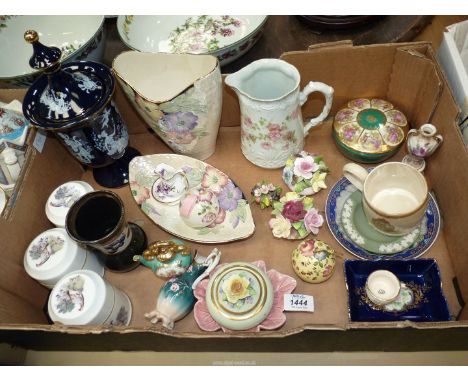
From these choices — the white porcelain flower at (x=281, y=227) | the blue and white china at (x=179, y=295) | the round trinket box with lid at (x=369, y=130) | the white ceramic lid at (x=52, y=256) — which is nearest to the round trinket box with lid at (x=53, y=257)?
the white ceramic lid at (x=52, y=256)

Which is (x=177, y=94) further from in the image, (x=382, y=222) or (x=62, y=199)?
(x=382, y=222)

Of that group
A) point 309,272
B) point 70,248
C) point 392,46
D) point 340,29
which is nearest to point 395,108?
point 392,46

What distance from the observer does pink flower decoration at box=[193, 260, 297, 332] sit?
2.81 feet

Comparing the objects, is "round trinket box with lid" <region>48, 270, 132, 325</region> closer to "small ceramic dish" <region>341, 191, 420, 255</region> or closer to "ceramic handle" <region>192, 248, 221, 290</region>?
"ceramic handle" <region>192, 248, 221, 290</region>

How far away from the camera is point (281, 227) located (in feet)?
3.20

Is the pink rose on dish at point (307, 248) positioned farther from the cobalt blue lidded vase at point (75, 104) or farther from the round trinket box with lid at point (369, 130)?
the cobalt blue lidded vase at point (75, 104)

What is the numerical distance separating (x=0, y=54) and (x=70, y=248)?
71 cm

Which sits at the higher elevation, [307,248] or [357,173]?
[357,173]

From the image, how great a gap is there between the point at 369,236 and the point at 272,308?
26cm

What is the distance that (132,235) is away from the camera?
0.97 m

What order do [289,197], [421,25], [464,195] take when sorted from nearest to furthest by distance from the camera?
[464,195] → [289,197] → [421,25]

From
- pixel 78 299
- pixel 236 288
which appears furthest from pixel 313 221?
pixel 78 299

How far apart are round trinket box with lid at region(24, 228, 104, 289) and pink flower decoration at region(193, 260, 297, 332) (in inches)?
9.9

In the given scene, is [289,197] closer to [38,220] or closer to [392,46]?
[392,46]
